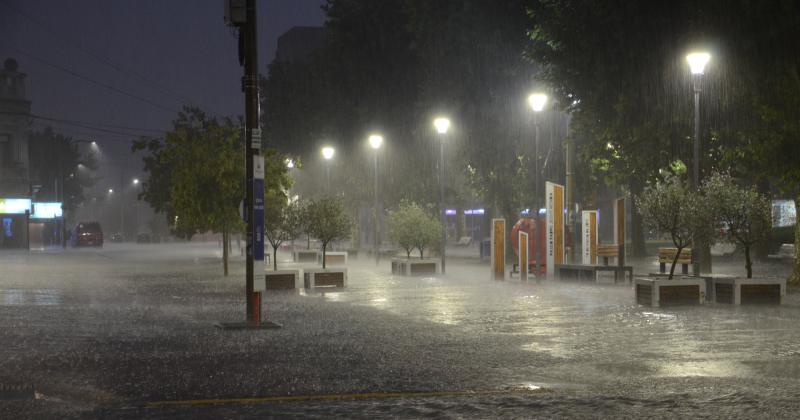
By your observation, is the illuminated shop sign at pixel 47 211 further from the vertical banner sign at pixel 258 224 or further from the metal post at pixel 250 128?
the vertical banner sign at pixel 258 224

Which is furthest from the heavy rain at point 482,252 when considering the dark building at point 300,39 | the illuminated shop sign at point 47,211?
the dark building at point 300,39

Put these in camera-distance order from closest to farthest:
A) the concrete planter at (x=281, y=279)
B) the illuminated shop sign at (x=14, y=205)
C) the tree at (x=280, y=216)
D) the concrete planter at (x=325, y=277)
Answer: the concrete planter at (x=281, y=279)
the concrete planter at (x=325, y=277)
the tree at (x=280, y=216)
the illuminated shop sign at (x=14, y=205)

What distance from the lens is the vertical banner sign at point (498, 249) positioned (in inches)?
1153

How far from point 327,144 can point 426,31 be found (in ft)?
44.7

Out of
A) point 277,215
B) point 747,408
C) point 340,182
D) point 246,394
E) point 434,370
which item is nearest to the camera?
point 747,408

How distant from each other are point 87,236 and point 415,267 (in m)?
52.7

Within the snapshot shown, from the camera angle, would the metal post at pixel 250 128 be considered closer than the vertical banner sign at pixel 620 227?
Yes

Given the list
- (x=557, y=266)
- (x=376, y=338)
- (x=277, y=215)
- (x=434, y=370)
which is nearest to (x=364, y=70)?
(x=277, y=215)

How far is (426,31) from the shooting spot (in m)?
39.7

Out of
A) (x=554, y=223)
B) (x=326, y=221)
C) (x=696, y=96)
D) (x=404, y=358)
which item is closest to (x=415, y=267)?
(x=326, y=221)

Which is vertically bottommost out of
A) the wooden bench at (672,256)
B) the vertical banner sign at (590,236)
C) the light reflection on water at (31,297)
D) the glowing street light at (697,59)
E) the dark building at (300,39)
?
the light reflection on water at (31,297)

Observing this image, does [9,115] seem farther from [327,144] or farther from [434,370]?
[434,370]

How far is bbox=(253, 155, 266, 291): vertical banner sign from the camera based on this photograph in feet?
52.1

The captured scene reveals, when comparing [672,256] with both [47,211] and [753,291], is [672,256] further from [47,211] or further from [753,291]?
[47,211]
